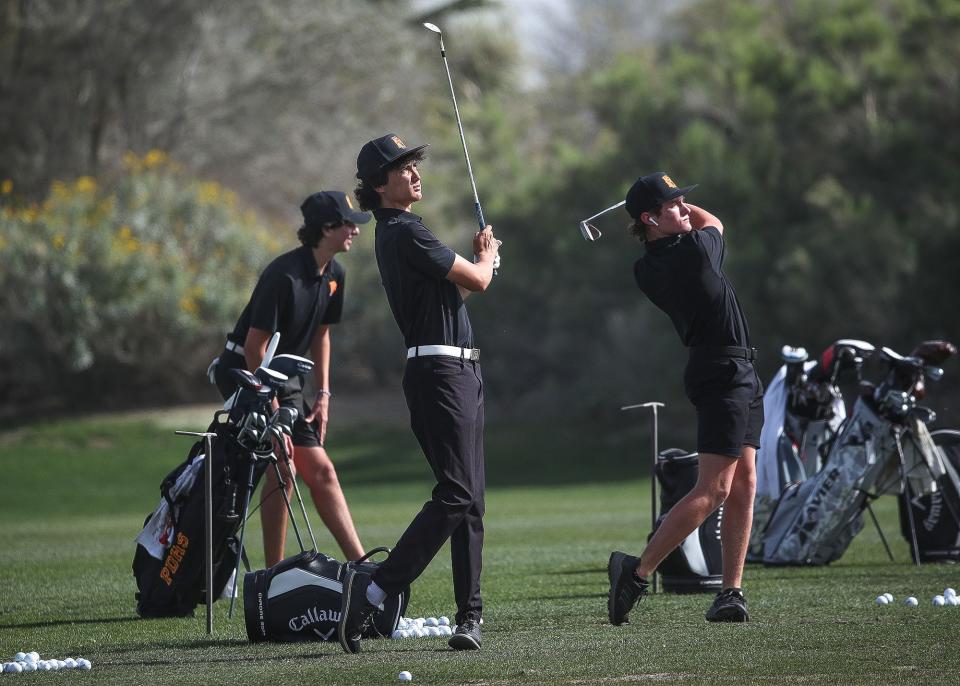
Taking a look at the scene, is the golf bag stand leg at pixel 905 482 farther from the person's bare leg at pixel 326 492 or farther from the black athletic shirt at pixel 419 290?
the black athletic shirt at pixel 419 290

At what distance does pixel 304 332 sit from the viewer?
8.82 m

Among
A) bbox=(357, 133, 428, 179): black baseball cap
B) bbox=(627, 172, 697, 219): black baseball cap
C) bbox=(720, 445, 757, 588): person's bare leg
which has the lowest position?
bbox=(720, 445, 757, 588): person's bare leg

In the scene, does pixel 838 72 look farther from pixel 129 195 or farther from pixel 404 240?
pixel 404 240

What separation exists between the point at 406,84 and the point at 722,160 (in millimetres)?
13618

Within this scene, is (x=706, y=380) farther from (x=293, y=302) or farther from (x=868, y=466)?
(x=868, y=466)

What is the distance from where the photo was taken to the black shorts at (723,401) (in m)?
7.41

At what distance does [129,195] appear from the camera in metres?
29.7

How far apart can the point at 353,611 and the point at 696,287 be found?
2.19 metres

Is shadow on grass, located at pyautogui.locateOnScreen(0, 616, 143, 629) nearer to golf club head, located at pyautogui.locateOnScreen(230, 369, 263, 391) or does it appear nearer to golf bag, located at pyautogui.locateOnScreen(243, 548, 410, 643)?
golf bag, located at pyautogui.locateOnScreen(243, 548, 410, 643)

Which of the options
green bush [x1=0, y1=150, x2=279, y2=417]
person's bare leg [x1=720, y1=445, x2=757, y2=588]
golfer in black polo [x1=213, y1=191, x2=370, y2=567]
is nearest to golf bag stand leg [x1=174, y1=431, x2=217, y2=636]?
golfer in black polo [x1=213, y1=191, x2=370, y2=567]

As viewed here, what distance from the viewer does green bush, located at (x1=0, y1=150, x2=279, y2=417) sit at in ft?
90.3

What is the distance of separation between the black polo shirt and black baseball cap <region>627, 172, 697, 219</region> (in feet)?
6.68

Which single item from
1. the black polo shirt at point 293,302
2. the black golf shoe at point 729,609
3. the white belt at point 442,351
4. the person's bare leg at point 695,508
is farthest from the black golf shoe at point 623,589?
the black polo shirt at point 293,302

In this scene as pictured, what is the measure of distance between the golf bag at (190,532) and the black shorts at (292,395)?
38cm
